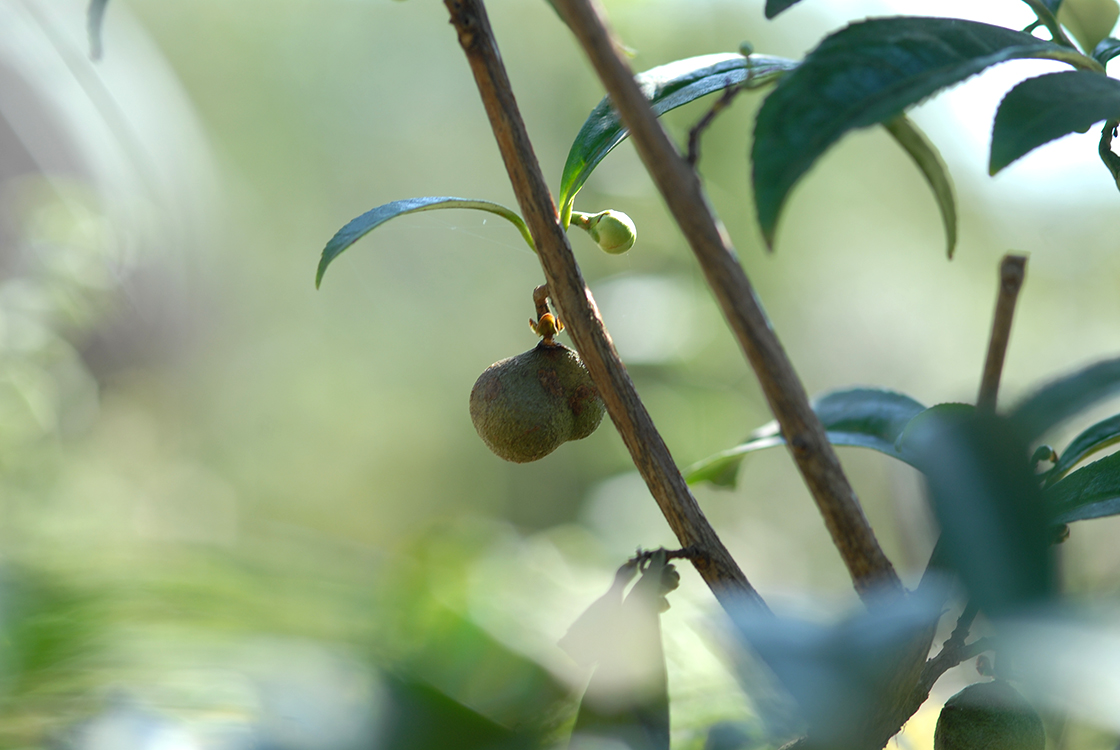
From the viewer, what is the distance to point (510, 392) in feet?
0.94

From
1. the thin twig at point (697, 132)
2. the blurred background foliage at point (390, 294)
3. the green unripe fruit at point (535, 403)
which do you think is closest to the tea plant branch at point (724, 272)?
the thin twig at point (697, 132)

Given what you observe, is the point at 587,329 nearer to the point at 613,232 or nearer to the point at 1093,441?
the point at 613,232

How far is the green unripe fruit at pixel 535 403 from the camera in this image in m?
0.28

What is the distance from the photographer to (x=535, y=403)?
0.28m

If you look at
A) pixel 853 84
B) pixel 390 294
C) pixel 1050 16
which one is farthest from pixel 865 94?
pixel 390 294

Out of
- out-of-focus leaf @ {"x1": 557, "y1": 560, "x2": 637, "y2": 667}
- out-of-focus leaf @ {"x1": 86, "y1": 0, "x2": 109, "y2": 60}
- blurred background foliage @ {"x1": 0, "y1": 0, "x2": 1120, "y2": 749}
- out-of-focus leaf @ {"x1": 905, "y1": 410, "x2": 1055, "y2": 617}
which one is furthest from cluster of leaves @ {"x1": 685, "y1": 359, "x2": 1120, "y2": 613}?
blurred background foliage @ {"x1": 0, "y1": 0, "x2": 1120, "y2": 749}

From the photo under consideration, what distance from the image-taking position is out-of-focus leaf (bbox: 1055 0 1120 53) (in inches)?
11.5

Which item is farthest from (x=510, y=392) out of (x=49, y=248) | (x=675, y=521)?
(x=49, y=248)

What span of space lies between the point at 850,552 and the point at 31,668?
1.62ft

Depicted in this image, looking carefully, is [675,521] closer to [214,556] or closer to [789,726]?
[789,726]

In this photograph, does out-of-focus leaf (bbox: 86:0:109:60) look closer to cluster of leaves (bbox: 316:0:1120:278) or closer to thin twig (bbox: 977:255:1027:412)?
cluster of leaves (bbox: 316:0:1120:278)

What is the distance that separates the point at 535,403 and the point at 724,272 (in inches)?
4.6

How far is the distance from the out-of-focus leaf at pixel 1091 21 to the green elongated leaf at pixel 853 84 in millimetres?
103

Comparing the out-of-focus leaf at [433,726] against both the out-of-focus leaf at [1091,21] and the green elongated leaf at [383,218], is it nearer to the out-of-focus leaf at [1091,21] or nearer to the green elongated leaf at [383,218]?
the green elongated leaf at [383,218]
